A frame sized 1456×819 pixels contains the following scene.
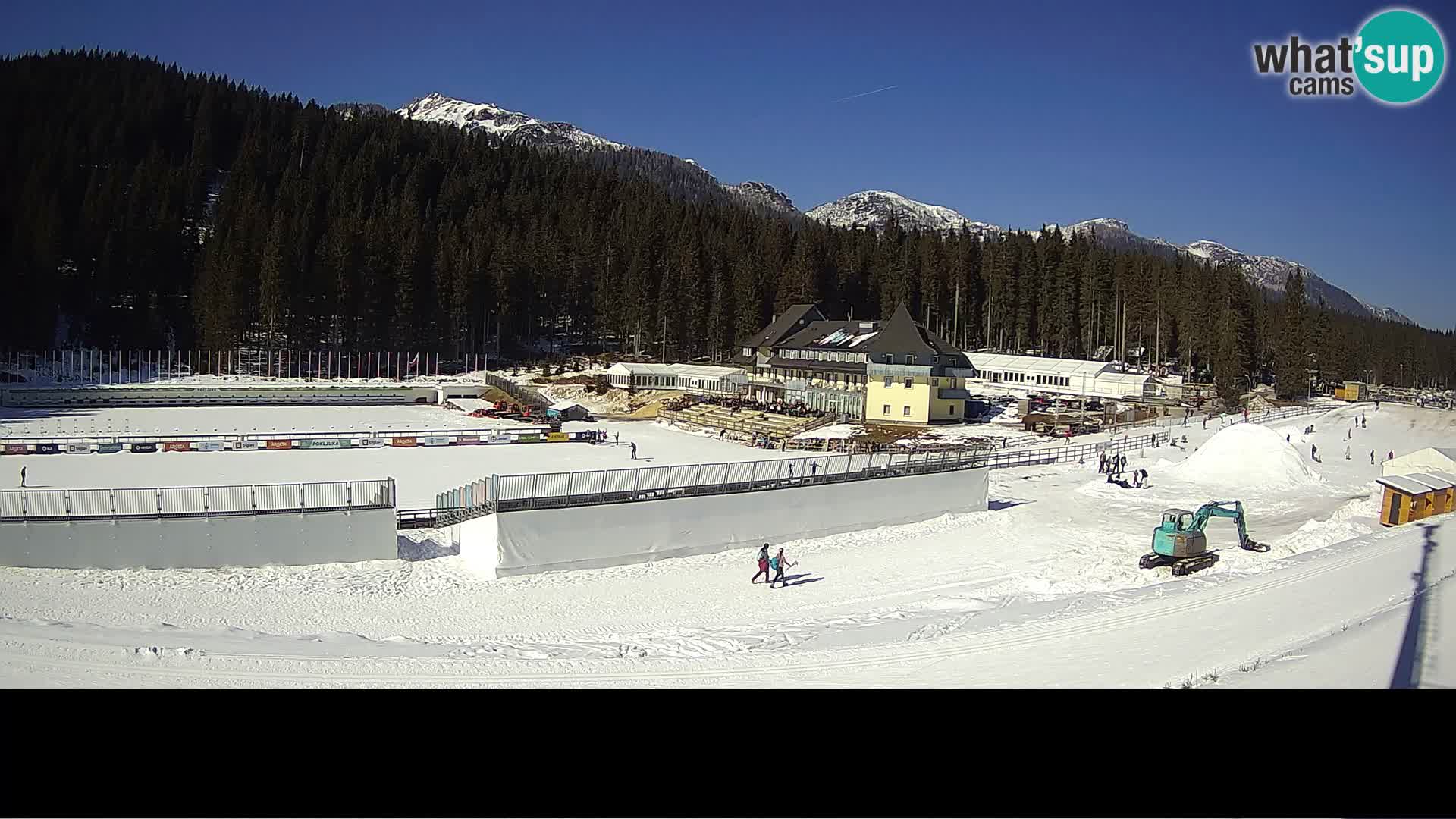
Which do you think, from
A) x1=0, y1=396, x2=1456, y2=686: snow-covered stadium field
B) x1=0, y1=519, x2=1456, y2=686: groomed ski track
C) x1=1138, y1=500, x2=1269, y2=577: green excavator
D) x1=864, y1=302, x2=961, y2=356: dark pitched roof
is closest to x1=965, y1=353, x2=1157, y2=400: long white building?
x1=864, y1=302, x2=961, y2=356: dark pitched roof

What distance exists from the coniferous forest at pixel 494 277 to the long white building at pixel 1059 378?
6.07 m

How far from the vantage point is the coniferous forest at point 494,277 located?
210 ft

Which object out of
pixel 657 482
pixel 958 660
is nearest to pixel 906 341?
pixel 657 482

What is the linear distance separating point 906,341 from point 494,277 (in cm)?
3717

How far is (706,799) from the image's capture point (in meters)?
7.28

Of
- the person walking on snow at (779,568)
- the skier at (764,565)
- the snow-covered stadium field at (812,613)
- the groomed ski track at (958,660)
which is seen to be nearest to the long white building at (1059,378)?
the snow-covered stadium field at (812,613)

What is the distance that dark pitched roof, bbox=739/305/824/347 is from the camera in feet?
183

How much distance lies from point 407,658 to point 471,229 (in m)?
76.1

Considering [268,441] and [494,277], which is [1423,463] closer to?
[268,441]

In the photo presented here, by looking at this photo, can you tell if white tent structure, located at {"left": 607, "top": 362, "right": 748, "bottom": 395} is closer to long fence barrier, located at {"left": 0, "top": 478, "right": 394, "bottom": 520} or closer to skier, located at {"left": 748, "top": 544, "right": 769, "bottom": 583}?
long fence barrier, located at {"left": 0, "top": 478, "right": 394, "bottom": 520}

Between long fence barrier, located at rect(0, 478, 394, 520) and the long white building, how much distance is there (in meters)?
38.7

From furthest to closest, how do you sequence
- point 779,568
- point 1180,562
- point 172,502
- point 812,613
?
1. point 1180,562
2. point 779,568
3. point 172,502
4. point 812,613

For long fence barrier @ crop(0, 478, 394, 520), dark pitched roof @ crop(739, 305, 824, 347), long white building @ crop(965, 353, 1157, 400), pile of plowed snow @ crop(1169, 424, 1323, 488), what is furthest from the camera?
dark pitched roof @ crop(739, 305, 824, 347)

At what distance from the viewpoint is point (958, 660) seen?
39.1 feet
